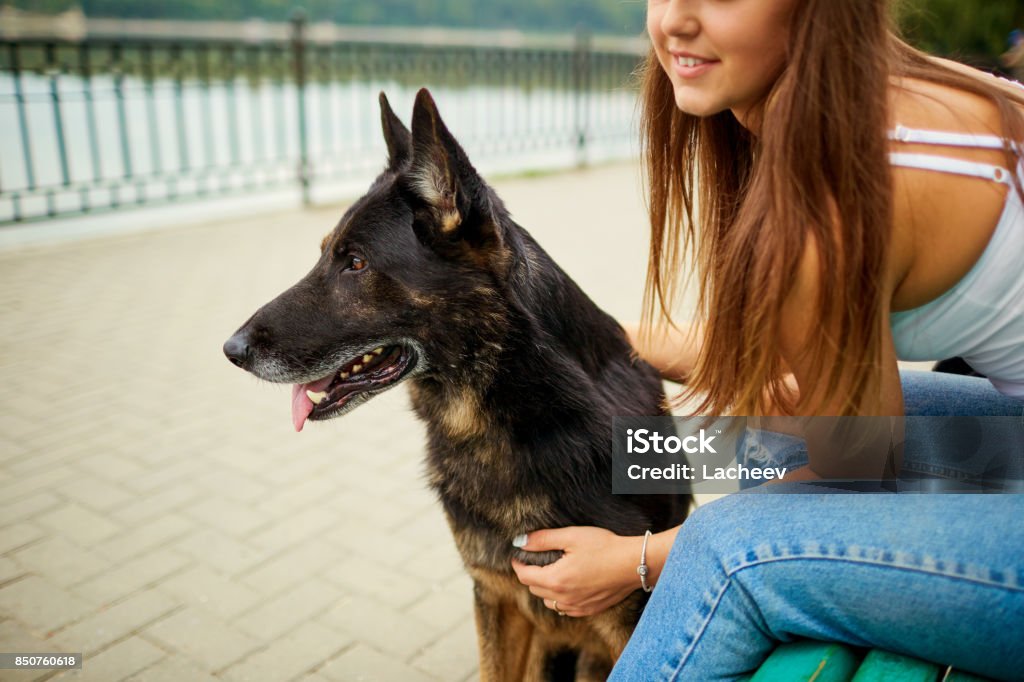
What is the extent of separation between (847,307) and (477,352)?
1061 millimetres

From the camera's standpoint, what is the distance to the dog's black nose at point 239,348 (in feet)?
7.49

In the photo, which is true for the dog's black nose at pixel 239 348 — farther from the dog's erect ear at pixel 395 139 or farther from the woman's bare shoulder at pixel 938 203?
the woman's bare shoulder at pixel 938 203

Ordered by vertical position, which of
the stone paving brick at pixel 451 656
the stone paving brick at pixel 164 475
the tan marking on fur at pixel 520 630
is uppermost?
the tan marking on fur at pixel 520 630

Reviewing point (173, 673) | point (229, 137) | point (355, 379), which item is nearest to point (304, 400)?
point (355, 379)

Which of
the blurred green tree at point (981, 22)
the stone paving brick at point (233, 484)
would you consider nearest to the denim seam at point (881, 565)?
the stone paving brick at point (233, 484)

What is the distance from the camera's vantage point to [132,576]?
3.11 metres

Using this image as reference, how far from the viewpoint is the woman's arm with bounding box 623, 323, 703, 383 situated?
250cm

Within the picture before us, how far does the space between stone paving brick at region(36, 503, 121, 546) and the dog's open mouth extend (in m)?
1.55

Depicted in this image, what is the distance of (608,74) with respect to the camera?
13.4 meters

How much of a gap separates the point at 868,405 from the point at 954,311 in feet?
0.80

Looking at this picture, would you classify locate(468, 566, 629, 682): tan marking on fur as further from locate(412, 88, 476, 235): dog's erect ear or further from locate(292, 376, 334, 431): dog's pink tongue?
locate(412, 88, 476, 235): dog's erect ear

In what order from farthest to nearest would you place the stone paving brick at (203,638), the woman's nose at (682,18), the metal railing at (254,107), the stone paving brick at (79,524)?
the metal railing at (254,107) → the stone paving brick at (79,524) → the stone paving brick at (203,638) → the woman's nose at (682,18)

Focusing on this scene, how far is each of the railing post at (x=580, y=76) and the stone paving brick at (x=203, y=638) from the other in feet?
33.8

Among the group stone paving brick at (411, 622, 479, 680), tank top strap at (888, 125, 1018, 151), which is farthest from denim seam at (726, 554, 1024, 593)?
stone paving brick at (411, 622, 479, 680)
